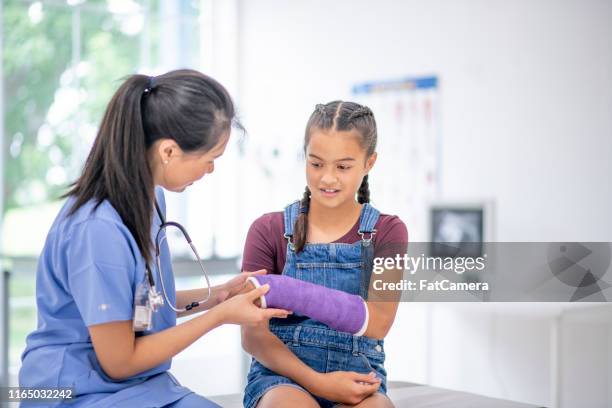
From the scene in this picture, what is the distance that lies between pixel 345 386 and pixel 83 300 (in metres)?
0.55

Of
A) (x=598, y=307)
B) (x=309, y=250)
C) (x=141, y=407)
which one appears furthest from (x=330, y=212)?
(x=598, y=307)

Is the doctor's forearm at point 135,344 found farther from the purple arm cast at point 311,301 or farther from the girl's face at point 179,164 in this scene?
the girl's face at point 179,164

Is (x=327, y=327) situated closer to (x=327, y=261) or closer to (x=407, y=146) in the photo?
Result: (x=327, y=261)

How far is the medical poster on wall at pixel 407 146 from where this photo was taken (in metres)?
3.93

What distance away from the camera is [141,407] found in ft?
4.65

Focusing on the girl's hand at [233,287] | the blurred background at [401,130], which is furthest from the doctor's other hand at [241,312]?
the blurred background at [401,130]

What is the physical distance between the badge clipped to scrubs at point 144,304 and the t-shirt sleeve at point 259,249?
1.33 feet

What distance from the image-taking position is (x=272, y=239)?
71.7 inches

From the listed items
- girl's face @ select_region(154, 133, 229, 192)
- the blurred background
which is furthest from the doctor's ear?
the blurred background

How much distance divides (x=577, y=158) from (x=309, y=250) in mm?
1981

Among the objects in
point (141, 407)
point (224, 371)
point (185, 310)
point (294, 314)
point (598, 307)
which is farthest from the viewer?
point (224, 371)

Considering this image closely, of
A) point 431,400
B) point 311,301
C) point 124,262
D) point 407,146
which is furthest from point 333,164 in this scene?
point 407,146

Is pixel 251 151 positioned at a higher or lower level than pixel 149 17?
lower

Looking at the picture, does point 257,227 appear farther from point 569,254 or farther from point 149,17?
point 149,17
